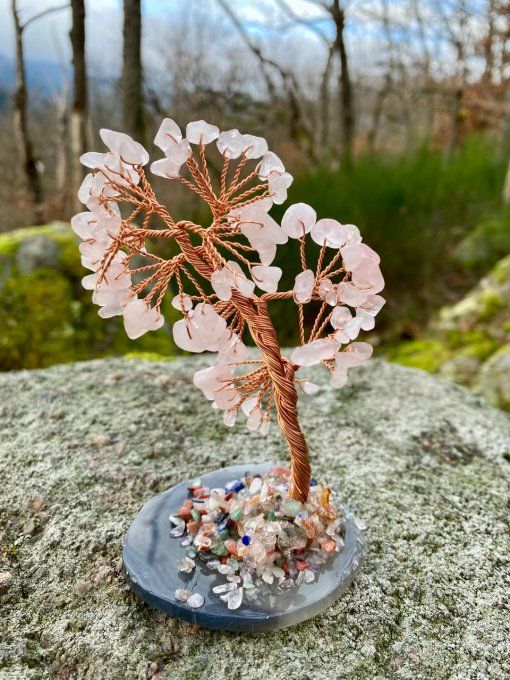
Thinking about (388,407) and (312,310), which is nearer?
(388,407)

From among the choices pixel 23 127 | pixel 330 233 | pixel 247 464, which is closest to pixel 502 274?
pixel 247 464

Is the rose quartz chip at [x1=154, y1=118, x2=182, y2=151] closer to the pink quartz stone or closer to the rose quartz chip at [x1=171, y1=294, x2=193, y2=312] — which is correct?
the pink quartz stone

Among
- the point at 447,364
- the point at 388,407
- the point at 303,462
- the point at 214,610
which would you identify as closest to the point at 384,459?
the point at 388,407

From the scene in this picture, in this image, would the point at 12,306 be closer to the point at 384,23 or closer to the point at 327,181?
the point at 327,181

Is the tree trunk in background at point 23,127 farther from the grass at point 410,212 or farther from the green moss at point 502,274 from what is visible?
the green moss at point 502,274

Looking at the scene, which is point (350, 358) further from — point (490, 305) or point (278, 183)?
point (490, 305)

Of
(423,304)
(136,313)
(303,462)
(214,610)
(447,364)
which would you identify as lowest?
(423,304)

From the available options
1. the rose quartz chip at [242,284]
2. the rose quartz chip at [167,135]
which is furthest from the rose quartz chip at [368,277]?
the rose quartz chip at [167,135]
